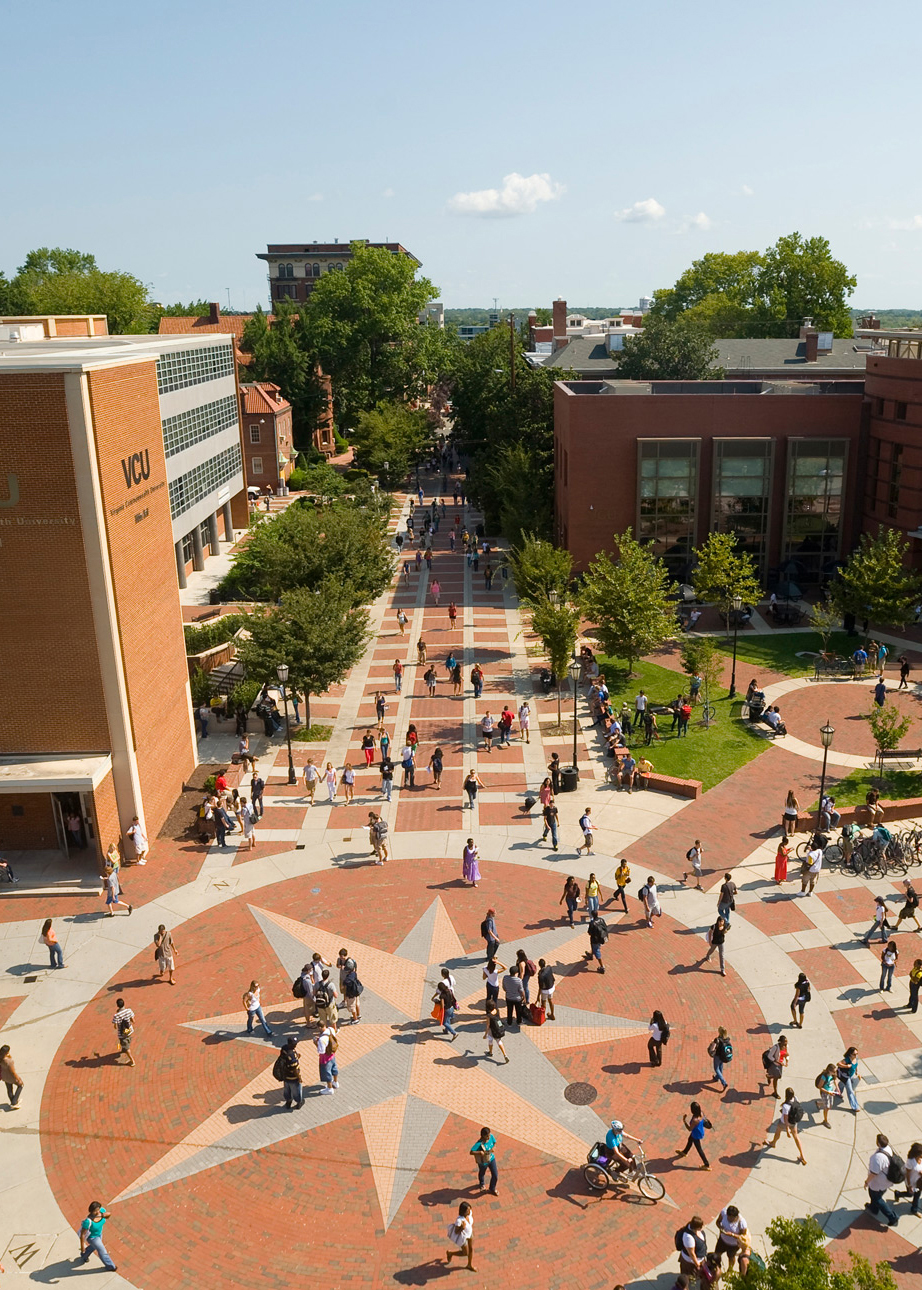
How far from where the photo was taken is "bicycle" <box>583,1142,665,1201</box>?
1453 centimetres

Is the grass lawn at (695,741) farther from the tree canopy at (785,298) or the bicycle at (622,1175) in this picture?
the tree canopy at (785,298)

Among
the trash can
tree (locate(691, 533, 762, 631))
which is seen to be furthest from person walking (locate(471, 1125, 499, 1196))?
tree (locate(691, 533, 762, 631))

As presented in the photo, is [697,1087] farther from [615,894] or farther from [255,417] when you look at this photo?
[255,417]

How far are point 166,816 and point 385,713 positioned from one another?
9082 mm

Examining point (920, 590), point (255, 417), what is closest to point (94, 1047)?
point (920, 590)

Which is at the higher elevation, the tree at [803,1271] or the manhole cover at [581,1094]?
the tree at [803,1271]

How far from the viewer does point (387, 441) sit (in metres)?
75.4

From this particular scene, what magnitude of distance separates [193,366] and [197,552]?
10028 millimetres

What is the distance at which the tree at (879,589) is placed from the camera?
36.6 metres

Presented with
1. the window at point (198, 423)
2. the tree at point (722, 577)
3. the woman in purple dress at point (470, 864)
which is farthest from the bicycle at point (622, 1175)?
the window at point (198, 423)

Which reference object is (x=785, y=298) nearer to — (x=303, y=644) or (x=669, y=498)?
(x=669, y=498)

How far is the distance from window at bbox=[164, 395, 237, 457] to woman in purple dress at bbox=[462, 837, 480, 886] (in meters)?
25.5

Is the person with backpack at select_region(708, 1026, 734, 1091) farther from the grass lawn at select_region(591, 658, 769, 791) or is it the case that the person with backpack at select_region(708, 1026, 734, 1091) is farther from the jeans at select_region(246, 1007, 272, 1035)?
the grass lawn at select_region(591, 658, 769, 791)

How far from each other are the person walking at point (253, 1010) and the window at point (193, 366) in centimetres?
2742
